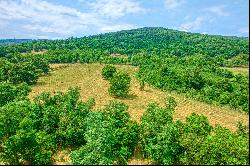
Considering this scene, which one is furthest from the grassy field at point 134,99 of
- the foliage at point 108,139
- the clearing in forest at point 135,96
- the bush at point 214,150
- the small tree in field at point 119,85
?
the bush at point 214,150

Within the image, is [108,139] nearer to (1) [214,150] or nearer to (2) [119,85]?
(1) [214,150]

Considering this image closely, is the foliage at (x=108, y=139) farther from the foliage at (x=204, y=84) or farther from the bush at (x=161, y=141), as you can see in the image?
the foliage at (x=204, y=84)

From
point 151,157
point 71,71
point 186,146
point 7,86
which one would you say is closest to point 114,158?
point 151,157

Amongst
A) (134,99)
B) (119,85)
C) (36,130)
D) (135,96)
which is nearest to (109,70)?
(135,96)

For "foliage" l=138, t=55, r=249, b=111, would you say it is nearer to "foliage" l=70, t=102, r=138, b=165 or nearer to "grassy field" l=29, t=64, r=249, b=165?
"grassy field" l=29, t=64, r=249, b=165

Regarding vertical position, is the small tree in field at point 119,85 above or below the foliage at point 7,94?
below

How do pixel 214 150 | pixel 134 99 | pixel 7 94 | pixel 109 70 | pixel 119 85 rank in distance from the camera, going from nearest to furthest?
pixel 214 150 → pixel 7 94 → pixel 119 85 → pixel 134 99 → pixel 109 70
